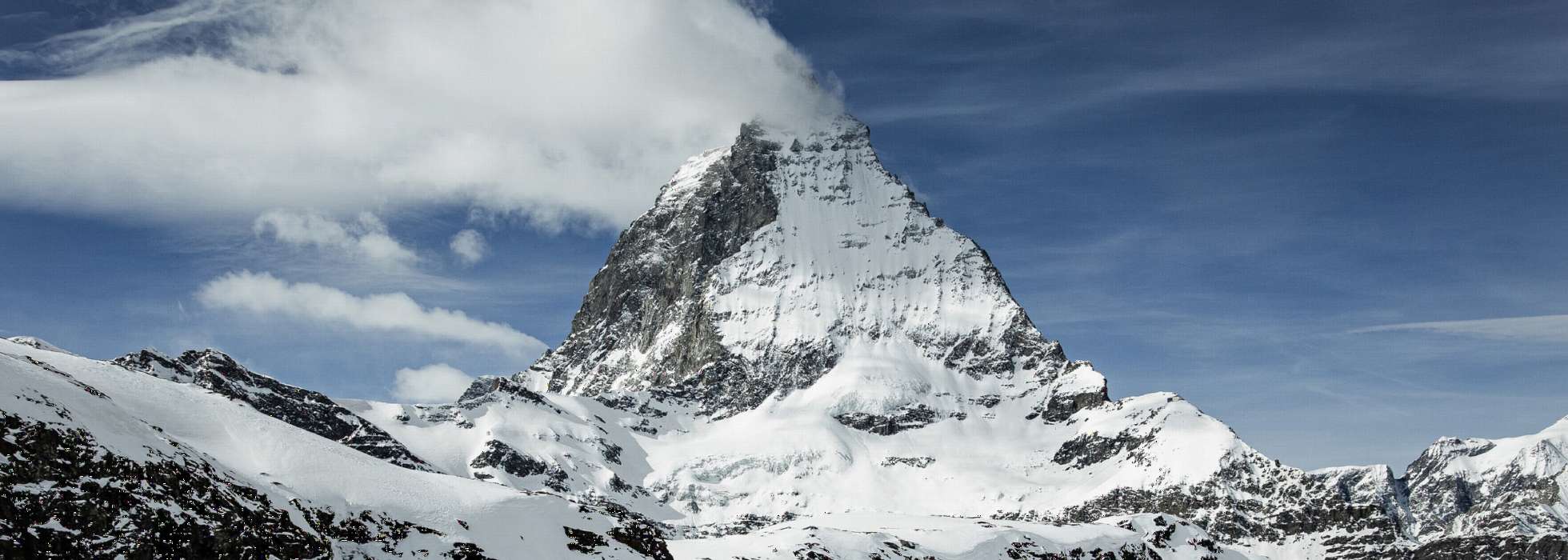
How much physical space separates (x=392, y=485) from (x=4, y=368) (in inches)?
995

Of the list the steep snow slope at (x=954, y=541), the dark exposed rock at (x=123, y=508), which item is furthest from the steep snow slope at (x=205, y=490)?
the steep snow slope at (x=954, y=541)

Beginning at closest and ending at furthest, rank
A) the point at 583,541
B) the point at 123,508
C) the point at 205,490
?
the point at 123,508 → the point at 205,490 → the point at 583,541

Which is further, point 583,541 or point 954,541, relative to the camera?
point 954,541

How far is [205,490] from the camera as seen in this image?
6931 cm

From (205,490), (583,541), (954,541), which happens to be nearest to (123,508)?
(205,490)

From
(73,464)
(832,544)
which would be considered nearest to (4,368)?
(73,464)

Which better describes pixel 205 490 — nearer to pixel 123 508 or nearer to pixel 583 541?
pixel 123 508

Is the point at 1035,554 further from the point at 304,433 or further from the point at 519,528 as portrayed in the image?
the point at 304,433

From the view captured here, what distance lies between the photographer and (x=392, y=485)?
280 ft

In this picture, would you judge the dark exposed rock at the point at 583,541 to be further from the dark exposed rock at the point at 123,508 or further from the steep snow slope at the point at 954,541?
the steep snow slope at the point at 954,541

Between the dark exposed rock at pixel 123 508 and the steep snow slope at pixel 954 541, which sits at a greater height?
the steep snow slope at pixel 954 541

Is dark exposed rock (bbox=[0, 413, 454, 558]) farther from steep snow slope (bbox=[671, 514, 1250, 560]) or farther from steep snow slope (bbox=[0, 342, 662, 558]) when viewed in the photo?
steep snow slope (bbox=[671, 514, 1250, 560])

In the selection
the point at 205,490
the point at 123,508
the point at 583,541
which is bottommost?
the point at 123,508

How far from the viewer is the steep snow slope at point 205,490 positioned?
2403 inches
